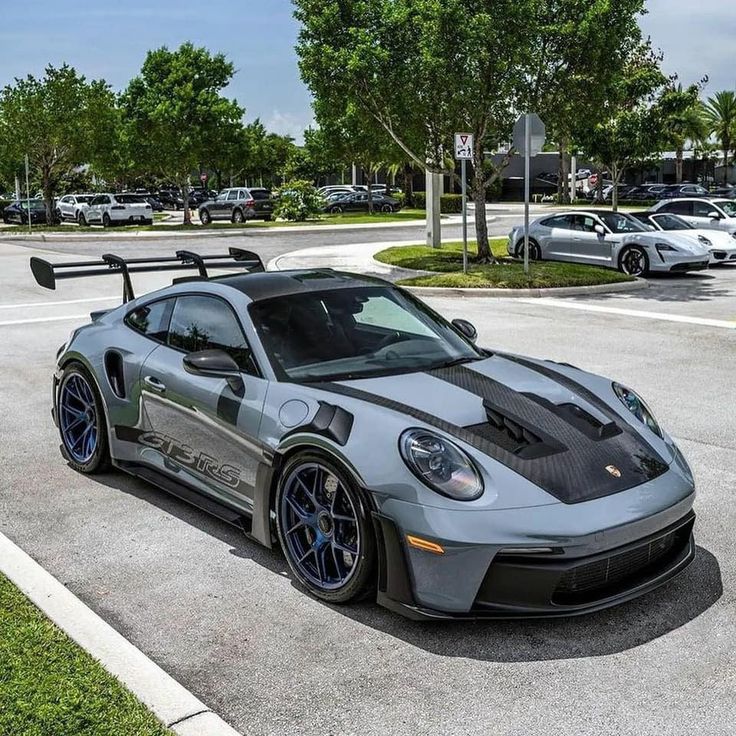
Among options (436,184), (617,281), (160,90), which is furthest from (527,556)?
(160,90)

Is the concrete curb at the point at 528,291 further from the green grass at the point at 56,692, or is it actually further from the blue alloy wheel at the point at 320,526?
the green grass at the point at 56,692

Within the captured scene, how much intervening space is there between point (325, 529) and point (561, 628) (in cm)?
113

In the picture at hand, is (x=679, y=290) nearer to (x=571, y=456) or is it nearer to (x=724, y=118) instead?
(x=571, y=456)

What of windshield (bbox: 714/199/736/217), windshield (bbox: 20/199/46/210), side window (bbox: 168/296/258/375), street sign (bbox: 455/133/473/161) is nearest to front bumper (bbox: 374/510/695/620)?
side window (bbox: 168/296/258/375)

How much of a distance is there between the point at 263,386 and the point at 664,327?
371 inches

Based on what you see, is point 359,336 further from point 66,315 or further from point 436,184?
point 436,184

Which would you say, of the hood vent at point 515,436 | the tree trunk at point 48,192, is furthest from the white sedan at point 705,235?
the tree trunk at point 48,192

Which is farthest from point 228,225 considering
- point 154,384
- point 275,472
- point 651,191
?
point 275,472

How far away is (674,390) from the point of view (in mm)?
9039

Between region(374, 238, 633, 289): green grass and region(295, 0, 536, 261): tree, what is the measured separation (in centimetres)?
170

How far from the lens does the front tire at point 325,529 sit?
424cm

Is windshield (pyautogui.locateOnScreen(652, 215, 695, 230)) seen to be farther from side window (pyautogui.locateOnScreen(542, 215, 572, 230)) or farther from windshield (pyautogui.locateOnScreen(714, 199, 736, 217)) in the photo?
windshield (pyautogui.locateOnScreen(714, 199, 736, 217))

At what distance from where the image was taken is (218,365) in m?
5.04

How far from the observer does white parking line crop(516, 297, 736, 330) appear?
13.4m
